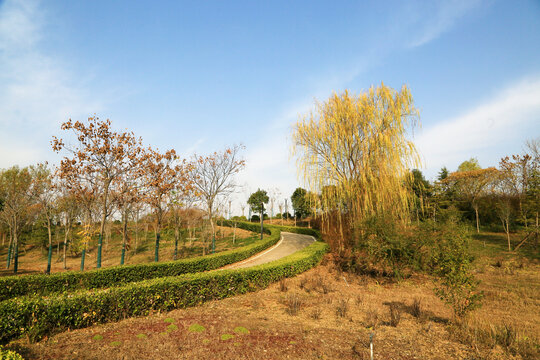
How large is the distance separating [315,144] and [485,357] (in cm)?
1199

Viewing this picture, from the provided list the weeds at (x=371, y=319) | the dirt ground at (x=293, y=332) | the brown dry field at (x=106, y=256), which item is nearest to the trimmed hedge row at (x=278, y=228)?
the brown dry field at (x=106, y=256)

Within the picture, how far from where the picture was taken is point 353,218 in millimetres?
14680

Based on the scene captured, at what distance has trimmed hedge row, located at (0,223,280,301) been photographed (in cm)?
998

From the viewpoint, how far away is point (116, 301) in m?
7.32

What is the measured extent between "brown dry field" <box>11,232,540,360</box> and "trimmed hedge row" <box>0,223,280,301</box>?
152 inches

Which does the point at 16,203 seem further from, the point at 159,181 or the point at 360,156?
the point at 360,156

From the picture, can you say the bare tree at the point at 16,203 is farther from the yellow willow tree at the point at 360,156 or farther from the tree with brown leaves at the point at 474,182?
the tree with brown leaves at the point at 474,182

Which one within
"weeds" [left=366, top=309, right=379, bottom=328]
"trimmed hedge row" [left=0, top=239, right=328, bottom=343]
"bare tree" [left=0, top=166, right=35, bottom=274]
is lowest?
"weeds" [left=366, top=309, right=379, bottom=328]

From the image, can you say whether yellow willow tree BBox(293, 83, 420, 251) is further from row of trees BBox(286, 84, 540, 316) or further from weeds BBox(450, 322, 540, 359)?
weeds BBox(450, 322, 540, 359)

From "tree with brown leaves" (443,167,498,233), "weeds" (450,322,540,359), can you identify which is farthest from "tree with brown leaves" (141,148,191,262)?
"tree with brown leaves" (443,167,498,233)

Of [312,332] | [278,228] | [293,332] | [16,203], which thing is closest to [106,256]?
[16,203]

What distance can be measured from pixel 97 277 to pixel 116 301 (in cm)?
555

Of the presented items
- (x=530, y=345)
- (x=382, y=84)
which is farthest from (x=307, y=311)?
(x=382, y=84)

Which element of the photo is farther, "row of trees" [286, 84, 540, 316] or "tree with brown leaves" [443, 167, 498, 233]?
"tree with brown leaves" [443, 167, 498, 233]
